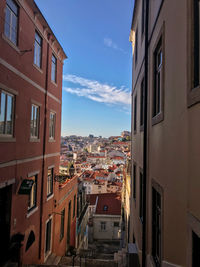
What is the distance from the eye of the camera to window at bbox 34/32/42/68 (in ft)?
31.9

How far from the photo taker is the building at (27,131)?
23.6 feet

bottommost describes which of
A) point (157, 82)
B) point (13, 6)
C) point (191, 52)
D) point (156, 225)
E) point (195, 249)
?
point (156, 225)

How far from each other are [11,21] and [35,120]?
4.28 meters

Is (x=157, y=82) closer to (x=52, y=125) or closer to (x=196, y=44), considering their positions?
(x=196, y=44)

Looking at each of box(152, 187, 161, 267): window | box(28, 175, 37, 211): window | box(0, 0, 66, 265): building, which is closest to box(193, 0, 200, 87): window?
box(152, 187, 161, 267): window

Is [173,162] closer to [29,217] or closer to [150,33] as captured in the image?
[150,33]

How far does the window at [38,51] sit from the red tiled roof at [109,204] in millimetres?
35679

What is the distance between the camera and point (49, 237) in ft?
39.7

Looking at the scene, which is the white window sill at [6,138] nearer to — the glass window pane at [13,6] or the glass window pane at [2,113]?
the glass window pane at [2,113]

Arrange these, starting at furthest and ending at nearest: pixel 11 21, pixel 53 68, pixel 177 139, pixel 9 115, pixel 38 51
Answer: pixel 53 68 < pixel 38 51 < pixel 9 115 < pixel 11 21 < pixel 177 139

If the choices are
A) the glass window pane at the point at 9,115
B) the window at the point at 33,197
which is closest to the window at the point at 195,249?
the glass window pane at the point at 9,115

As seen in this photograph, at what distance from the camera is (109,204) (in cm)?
4184

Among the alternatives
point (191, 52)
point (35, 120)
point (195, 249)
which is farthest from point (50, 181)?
point (191, 52)

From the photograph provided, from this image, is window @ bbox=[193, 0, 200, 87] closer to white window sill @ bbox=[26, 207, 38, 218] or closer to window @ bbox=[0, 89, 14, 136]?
window @ bbox=[0, 89, 14, 136]
